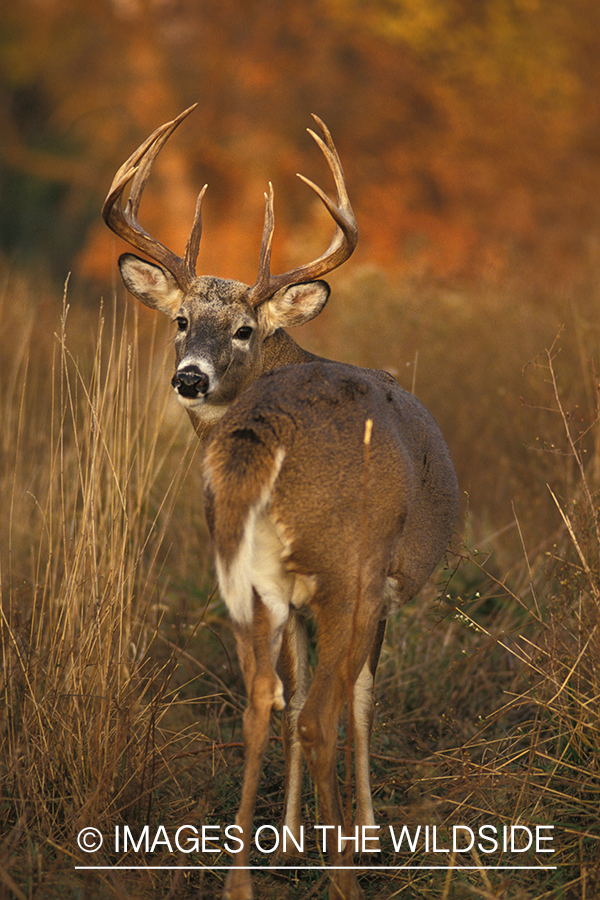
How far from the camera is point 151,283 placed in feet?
15.2

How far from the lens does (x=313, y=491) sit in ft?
9.39

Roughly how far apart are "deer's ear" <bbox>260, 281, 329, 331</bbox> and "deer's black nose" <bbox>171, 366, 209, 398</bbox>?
2.19 feet

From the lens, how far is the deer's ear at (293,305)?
176 inches

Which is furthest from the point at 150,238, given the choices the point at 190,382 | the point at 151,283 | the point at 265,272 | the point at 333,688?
the point at 333,688

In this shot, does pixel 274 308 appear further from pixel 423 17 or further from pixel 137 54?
pixel 137 54

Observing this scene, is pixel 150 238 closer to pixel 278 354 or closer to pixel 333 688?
pixel 278 354

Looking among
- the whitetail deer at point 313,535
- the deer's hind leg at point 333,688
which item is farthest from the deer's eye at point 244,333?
the deer's hind leg at point 333,688

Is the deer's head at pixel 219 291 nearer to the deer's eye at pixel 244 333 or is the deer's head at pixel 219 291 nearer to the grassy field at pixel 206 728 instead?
the deer's eye at pixel 244 333

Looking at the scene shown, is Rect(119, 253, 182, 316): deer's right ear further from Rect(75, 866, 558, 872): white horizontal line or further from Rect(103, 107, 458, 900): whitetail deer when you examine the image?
Rect(75, 866, 558, 872): white horizontal line

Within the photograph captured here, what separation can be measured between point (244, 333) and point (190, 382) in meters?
0.55

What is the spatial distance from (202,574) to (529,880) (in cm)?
281

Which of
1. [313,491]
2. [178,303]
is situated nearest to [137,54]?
[178,303]

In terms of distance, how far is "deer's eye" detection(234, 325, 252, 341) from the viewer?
4355 mm

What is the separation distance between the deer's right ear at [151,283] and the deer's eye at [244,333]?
37cm
